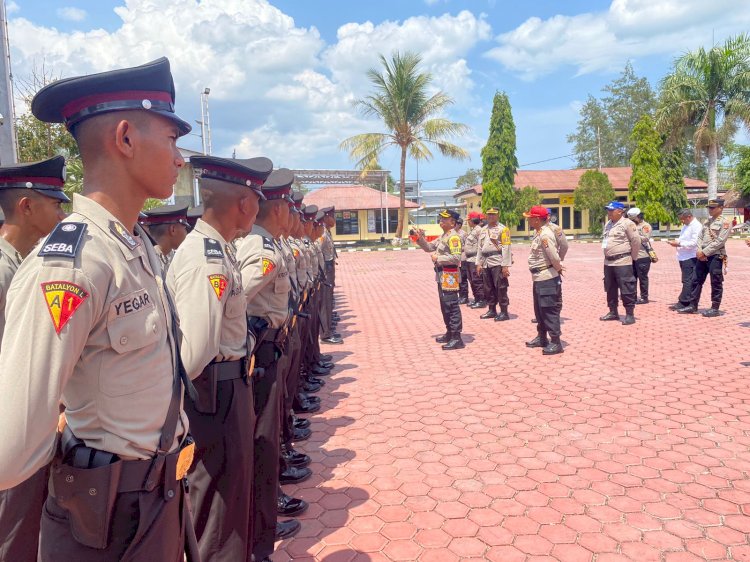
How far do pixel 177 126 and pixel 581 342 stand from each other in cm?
712

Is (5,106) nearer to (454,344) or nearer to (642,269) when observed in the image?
(454,344)

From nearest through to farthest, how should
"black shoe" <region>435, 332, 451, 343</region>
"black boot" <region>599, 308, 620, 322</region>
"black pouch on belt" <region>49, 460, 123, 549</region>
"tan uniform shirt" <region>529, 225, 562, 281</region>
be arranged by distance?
"black pouch on belt" <region>49, 460, 123, 549</region>
"tan uniform shirt" <region>529, 225, 562, 281</region>
"black shoe" <region>435, 332, 451, 343</region>
"black boot" <region>599, 308, 620, 322</region>

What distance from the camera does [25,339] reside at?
47.8 inches

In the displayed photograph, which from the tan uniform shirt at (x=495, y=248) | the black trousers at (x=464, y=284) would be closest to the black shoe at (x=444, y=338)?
the tan uniform shirt at (x=495, y=248)

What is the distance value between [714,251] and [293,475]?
323 inches

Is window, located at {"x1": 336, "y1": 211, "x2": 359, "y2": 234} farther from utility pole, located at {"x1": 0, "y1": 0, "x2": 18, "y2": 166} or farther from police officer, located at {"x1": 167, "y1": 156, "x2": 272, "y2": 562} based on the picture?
police officer, located at {"x1": 167, "y1": 156, "x2": 272, "y2": 562}

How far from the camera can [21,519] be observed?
2215 mm

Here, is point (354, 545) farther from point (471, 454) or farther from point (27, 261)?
point (27, 261)

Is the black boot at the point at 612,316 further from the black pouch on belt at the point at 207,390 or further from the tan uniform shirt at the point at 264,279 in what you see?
the black pouch on belt at the point at 207,390

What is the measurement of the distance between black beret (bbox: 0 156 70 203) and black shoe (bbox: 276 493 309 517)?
2.22m

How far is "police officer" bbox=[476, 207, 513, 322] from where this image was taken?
952cm

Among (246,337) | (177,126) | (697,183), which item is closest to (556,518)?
(246,337)

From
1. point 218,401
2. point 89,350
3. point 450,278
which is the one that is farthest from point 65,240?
point 450,278

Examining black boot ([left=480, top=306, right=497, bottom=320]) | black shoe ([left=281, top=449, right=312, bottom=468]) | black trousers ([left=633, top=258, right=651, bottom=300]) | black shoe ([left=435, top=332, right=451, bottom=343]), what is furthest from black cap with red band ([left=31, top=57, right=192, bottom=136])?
black trousers ([left=633, top=258, right=651, bottom=300])
